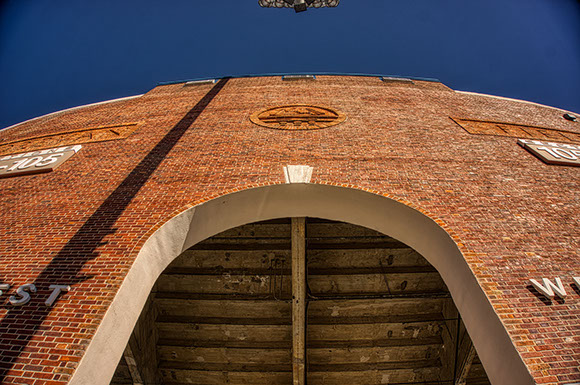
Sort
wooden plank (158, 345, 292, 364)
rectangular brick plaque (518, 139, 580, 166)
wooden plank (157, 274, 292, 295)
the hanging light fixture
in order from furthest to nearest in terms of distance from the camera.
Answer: the hanging light fixture, wooden plank (158, 345, 292, 364), wooden plank (157, 274, 292, 295), rectangular brick plaque (518, 139, 580, 166)

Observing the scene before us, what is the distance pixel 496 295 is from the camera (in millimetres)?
3070

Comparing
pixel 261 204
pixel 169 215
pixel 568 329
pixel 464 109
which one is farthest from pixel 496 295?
pixel 464 109

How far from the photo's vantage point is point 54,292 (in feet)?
10.3

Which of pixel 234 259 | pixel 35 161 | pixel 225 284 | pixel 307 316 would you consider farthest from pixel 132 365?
pixel 35 161

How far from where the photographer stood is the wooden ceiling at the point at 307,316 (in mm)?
6383

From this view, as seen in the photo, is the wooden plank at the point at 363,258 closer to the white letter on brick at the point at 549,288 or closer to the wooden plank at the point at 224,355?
the wooden plank at the point at 224,355

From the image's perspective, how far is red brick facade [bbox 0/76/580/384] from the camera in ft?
9.40

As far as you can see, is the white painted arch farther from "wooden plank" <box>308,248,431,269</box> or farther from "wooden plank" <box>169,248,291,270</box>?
"wooden plank" <box>169,248,291,270</box>

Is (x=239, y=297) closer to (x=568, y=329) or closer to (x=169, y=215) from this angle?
(x=169, y=215)

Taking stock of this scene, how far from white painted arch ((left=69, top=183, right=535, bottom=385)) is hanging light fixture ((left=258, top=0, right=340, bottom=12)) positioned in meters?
6.43

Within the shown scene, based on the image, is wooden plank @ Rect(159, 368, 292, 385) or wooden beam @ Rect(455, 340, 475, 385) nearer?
wooden beam @ Rect(455, 340, 475, 385)

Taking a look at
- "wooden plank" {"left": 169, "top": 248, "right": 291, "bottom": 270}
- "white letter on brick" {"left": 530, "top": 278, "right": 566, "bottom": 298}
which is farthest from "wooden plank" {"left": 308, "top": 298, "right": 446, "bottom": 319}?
"white letter on brick" {"left": 530, "top": 278, "right": 566, "bottom": 298}

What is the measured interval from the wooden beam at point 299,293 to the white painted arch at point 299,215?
57 cm

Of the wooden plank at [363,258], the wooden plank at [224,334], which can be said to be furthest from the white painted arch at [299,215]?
the wooden plank at [224,334]
